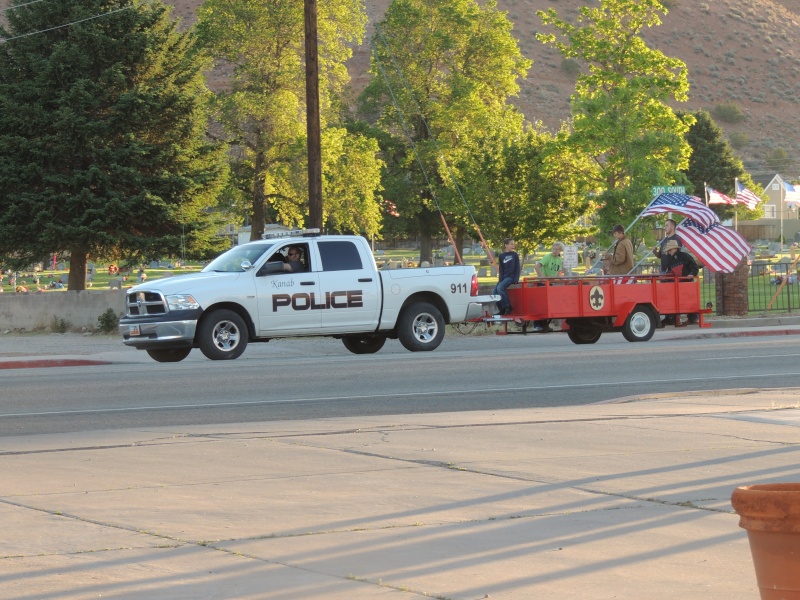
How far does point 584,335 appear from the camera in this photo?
23.9 m

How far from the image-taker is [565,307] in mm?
22375

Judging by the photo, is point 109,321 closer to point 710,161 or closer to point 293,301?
point 293,301

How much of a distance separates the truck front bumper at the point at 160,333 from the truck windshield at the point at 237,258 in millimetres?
1230

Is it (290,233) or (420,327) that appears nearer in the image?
(290,233)

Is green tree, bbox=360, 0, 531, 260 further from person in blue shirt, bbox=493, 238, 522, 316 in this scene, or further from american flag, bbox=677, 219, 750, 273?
person in blue shirt, bbox=493, 238, 522, 316

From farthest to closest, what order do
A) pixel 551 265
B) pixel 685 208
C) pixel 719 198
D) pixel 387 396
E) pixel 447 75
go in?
pixel 447 75, pixel 719 198, pixel 685 208, pixel 551 265, pixel 387 396

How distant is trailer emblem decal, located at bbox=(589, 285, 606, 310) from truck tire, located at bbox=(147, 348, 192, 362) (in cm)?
710

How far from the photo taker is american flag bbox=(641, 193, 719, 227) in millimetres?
25562

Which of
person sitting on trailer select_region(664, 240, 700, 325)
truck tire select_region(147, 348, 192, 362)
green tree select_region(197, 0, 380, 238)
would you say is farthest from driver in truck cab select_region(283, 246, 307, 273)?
green tree select_region(197, 0, 380, 238)

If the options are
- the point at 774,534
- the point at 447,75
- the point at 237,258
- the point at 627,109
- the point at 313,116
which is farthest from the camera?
the point at 447,75

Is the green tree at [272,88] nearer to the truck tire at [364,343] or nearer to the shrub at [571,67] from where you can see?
the truck tire at [364,343]

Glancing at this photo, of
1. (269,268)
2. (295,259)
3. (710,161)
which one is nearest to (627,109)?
(295,259)

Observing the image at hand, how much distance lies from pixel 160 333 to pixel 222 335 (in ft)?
3.39

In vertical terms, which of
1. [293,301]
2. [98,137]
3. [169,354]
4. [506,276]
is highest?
[98,137]
